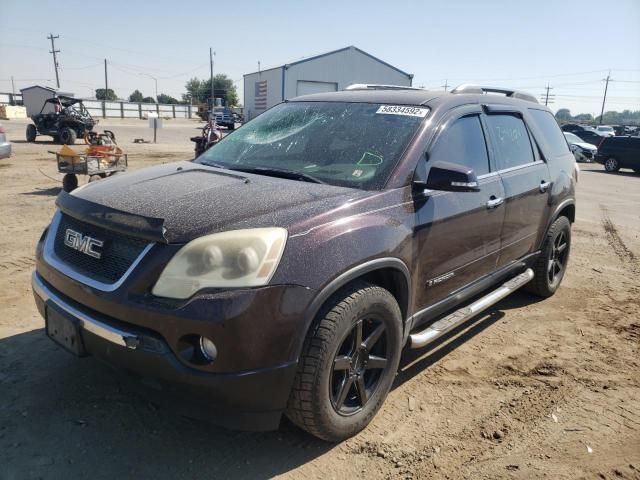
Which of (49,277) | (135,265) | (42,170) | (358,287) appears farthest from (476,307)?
(42,170)

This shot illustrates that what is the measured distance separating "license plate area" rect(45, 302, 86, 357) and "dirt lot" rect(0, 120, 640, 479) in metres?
0.21

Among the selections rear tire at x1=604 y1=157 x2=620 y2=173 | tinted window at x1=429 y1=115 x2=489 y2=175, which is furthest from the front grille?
rear tire at x1=604 y1=157 x2=620 y2=173

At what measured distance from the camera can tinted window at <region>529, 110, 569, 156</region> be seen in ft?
15.6

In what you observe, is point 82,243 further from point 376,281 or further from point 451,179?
point 451,179

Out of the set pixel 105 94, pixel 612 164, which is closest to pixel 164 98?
pixel 105 94

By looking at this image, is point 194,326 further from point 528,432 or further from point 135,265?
point 528,432

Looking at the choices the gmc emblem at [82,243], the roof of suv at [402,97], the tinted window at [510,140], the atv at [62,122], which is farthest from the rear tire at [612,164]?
the gmc emblem at [82,243]

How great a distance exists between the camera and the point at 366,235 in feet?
8.45

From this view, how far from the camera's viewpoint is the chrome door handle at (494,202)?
3.58 m

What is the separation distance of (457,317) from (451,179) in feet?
3.55

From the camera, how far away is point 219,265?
2.19m

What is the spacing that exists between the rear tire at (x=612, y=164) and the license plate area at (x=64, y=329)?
22.3 meters

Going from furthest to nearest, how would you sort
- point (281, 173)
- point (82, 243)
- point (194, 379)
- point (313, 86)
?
point (313, 86)
point (281, 173)
point (82, 243)
point (194, 379)

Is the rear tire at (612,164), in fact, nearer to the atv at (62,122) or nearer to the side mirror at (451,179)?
the atv at (62,122)
